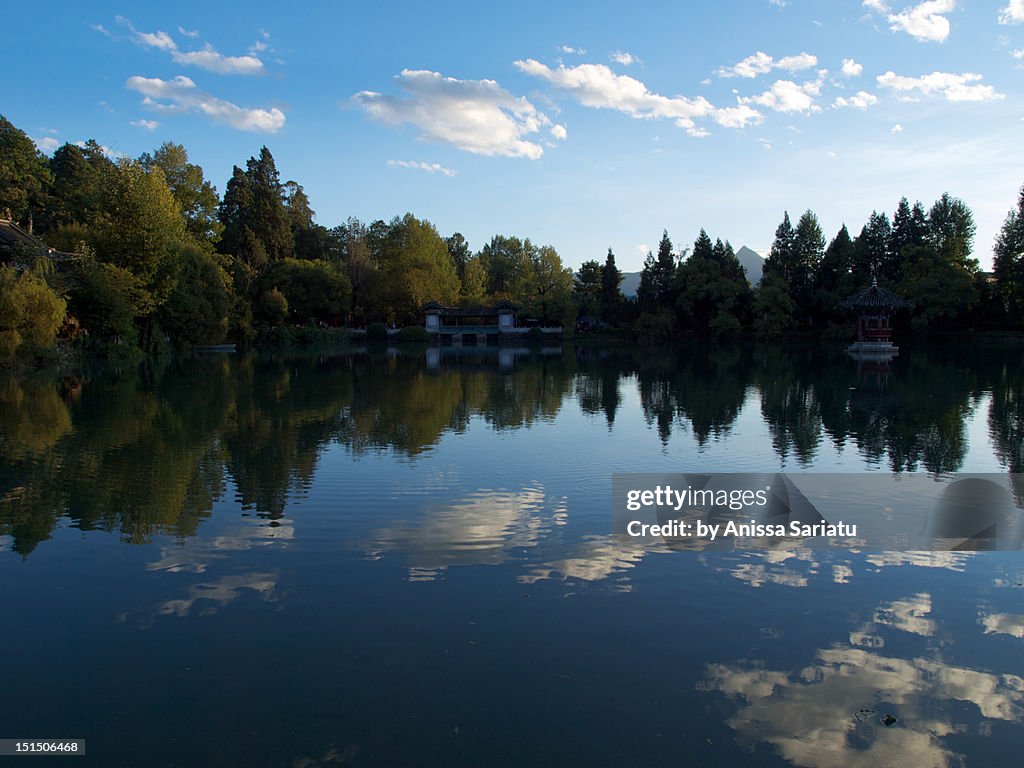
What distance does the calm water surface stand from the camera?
12.9ft

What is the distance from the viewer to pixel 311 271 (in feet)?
184

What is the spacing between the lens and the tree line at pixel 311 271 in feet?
105

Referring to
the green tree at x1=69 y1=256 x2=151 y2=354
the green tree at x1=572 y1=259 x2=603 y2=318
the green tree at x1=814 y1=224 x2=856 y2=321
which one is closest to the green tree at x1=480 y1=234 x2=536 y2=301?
the green tree at x1=572 y1=259 x2=603 y2=318

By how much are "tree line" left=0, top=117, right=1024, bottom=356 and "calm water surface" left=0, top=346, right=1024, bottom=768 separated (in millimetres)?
20188

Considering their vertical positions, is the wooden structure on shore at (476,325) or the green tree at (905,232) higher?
the green tree at (905,232)

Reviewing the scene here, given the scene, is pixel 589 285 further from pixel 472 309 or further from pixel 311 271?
pixel 311 271

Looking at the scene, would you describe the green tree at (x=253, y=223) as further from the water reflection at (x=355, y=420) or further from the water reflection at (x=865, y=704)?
the water reflection at (x=865, y=704)

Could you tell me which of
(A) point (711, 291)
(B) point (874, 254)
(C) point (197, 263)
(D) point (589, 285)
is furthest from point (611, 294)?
(C) point (197, 263)

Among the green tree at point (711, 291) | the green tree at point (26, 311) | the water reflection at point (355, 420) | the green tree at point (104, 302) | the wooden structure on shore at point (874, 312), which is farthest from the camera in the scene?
the green tree at point (711, 291)

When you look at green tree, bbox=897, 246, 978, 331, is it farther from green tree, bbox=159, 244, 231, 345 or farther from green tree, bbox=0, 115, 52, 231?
green tree, bbox=0, 115, 52, 231

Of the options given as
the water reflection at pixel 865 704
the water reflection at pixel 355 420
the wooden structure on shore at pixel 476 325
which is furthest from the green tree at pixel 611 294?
the water reflection at pixel 865 704

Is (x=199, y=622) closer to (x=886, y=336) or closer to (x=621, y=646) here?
(x=621, y=646)


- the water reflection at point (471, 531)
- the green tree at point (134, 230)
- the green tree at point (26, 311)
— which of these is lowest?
the water reflection at point (471, 531)

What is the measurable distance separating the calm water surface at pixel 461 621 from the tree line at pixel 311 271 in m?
20.2
